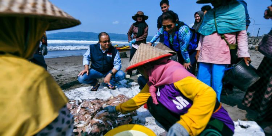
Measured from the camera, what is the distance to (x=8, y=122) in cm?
56

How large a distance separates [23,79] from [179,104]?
4.66 feet

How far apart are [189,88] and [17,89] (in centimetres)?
129

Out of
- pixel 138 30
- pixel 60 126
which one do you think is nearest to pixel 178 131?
pixel 60 126

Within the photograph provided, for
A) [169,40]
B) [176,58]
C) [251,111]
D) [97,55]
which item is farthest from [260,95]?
[97,55]

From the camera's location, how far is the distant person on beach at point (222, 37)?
86.2 inches

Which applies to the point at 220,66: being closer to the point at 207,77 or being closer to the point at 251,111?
the point at 207,77

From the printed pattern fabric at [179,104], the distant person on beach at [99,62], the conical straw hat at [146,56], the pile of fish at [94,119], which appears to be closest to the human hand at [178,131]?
the printed pattern fabric at [179,104]

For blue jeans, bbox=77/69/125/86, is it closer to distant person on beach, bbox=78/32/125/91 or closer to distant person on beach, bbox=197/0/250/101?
distant person on beach, bbox=78/32/125/91

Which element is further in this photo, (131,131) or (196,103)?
(131,131)

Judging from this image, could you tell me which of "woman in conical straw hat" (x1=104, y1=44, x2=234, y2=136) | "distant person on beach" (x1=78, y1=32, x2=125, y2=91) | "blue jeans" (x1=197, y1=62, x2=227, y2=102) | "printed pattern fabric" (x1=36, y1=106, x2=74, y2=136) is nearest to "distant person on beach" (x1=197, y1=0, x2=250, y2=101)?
"blue jeans" (x1=197, y1=62, x2=227, y2=102)

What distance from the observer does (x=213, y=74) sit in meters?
2.51

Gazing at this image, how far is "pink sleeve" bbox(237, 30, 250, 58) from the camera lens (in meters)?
2.23

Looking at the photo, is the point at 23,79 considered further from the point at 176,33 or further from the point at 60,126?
the point at 176,33

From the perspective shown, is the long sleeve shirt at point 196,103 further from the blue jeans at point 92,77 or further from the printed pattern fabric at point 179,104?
the blue jeans at point 92,77
